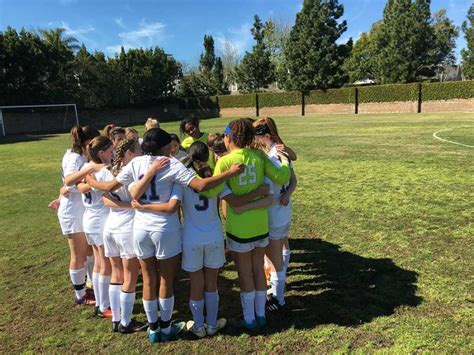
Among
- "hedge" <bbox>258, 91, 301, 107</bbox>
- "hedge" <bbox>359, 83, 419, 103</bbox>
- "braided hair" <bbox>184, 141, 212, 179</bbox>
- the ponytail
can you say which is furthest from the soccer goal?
"braided hair" <bbox>184, 141, 212, 179</bbox>

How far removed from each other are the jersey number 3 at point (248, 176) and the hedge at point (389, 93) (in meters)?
40.9

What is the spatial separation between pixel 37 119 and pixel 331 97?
3308 cm

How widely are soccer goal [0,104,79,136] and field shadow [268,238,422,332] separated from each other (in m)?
40.3

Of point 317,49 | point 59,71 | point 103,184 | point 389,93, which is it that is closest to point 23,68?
point 59,71

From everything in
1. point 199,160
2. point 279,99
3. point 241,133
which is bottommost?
point 199,160

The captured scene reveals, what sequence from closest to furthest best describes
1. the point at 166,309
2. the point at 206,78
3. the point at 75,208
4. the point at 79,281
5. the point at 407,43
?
the point at 166,309 → the point at 75,208 → the point at 79,281 → the point at 407,43 → the point at 206,78

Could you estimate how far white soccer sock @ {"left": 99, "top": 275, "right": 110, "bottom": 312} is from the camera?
417cm

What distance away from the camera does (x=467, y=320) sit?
12.6 ft

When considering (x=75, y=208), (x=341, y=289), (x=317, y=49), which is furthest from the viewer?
(x=317, y=49)

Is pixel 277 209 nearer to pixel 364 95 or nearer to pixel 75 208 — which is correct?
pixel 75 208

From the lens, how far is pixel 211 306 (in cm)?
381

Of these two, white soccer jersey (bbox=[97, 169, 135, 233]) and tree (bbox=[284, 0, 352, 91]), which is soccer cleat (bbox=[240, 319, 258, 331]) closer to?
white soccer jersey (bbox=[97, 169, 135, 233])

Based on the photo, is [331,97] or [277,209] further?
[331,97]

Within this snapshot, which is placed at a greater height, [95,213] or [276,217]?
[95,213]
